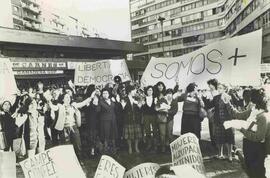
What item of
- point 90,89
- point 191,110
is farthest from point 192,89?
point 90,89

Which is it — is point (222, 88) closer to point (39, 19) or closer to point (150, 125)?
point (150, 125)

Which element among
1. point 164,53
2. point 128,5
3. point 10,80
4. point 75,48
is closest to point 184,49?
point 164,53

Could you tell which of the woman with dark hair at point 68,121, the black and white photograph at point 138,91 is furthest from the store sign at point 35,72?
the woman with dark hair at point 68,121

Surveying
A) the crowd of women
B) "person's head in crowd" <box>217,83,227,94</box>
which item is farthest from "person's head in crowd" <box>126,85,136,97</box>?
"person's head in crowd" <box>217,83,227,94</box>

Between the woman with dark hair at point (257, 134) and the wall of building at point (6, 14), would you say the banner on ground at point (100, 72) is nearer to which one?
the wall of building at point (6, 14)

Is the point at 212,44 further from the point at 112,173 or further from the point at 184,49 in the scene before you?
the point at 112,173

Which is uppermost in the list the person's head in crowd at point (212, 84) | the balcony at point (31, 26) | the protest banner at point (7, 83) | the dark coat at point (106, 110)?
the balcony at point (31, 26)
